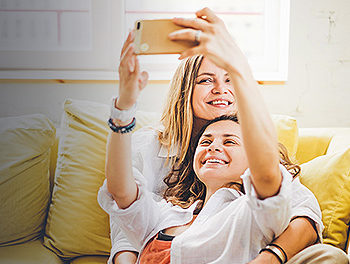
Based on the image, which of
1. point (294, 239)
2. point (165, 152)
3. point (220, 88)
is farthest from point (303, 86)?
point (294, 239)

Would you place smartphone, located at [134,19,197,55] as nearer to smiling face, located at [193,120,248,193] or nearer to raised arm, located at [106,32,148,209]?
raised arm, located at [106,32,148,209]

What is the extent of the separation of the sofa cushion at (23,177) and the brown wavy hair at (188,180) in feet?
1.63

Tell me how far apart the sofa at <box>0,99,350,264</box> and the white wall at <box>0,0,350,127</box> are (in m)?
0.36

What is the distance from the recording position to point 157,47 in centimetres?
84

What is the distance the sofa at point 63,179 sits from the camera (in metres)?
1.41

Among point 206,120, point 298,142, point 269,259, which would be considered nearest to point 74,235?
point 206,120

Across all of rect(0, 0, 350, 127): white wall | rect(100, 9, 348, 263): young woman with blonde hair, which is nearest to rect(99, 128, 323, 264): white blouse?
rect(100, 9, 348, 263): young woman with blonde hair

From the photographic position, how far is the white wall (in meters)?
1.92

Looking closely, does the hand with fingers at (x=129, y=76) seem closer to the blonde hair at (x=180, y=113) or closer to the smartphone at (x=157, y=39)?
the smartphone at (x=157, y=39)

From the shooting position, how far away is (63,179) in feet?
4.84

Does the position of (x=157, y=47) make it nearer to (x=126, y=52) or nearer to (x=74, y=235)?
(x=126, y=52)

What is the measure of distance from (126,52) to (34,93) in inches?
46.5

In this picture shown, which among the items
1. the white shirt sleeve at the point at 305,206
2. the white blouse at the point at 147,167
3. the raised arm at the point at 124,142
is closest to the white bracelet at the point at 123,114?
the raised arm at the point at 124,142

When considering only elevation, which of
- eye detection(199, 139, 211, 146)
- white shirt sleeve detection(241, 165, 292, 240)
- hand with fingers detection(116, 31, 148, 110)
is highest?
hand with fingers detection(116, 31, 148, 110)
